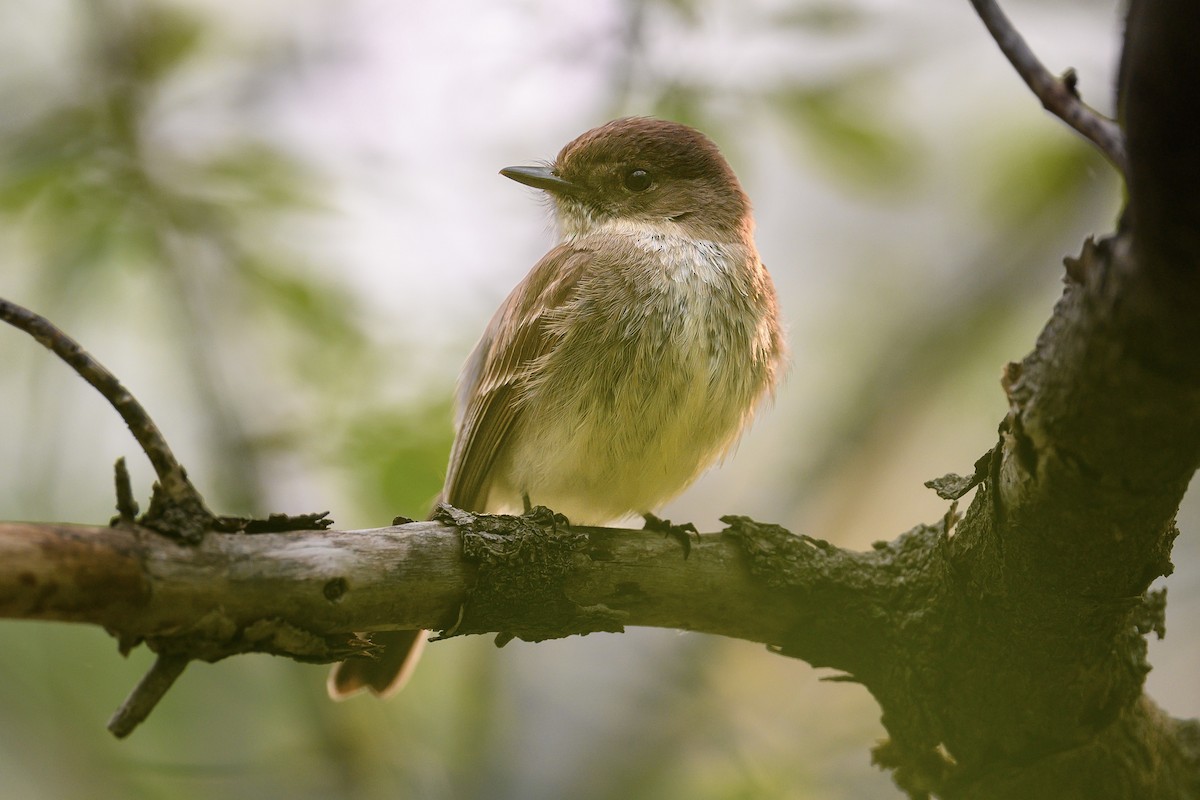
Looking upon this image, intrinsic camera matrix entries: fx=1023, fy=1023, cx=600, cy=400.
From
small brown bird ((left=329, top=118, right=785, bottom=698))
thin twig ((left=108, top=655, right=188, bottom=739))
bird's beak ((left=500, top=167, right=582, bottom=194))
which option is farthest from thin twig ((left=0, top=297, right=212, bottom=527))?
bird's beak ((left=500, top=167, right=582, bottom=194))

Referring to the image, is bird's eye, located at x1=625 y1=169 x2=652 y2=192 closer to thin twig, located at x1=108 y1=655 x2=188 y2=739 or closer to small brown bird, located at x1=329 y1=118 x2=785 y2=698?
small brown bird, located at x1=329 y1=118 x2=785 y2=698

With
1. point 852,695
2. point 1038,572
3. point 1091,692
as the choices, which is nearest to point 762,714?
point 852,695

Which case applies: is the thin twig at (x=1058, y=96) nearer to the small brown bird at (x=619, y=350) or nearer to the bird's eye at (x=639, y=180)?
the small brown bird at (x=619, y=350)

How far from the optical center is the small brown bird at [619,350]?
12.4 ft

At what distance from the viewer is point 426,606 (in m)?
2.62

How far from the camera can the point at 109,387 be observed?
209cm

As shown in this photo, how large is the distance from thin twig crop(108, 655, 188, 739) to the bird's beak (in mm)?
3001

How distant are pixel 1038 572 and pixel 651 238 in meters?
2.19

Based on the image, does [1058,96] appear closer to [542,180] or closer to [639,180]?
[639,180]

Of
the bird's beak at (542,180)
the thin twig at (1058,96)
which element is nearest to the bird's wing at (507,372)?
the bird's beak at (542,180)

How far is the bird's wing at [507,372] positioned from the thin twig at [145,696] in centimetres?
202

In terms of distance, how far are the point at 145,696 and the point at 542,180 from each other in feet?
10.2

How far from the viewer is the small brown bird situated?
12.4ft

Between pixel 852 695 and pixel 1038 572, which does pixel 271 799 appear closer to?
pixel 852 695
